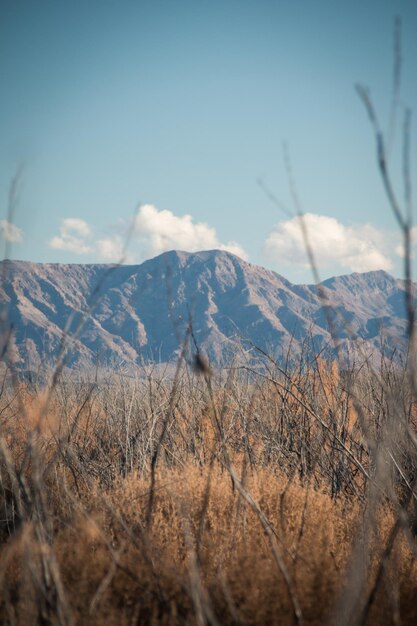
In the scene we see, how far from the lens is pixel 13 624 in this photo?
194cm

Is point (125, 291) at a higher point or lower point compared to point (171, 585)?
higher

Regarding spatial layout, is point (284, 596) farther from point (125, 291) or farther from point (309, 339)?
point (125, 291)

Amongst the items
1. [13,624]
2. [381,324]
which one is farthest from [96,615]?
[381,324]

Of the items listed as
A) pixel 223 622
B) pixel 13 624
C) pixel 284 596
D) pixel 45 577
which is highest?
pixel 45 577

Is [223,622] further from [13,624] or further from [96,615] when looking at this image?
[13,624]

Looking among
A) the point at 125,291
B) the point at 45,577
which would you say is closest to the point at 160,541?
the point at 45,577

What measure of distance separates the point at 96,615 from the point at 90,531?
31.0 inches

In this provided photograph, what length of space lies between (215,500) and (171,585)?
3.91 ft

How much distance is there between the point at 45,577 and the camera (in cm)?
175

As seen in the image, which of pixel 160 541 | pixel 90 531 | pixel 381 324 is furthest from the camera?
pixel 160 541

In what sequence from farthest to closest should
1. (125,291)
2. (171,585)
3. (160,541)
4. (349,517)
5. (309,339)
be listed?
(125,291)
(309,339)
(349,517)
(160,541)
(171,585)

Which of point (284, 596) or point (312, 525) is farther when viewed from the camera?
point (312, 525)

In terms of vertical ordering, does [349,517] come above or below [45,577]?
below

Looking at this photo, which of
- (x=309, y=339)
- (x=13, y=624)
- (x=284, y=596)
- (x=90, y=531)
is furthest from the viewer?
(x=309, y=339)
